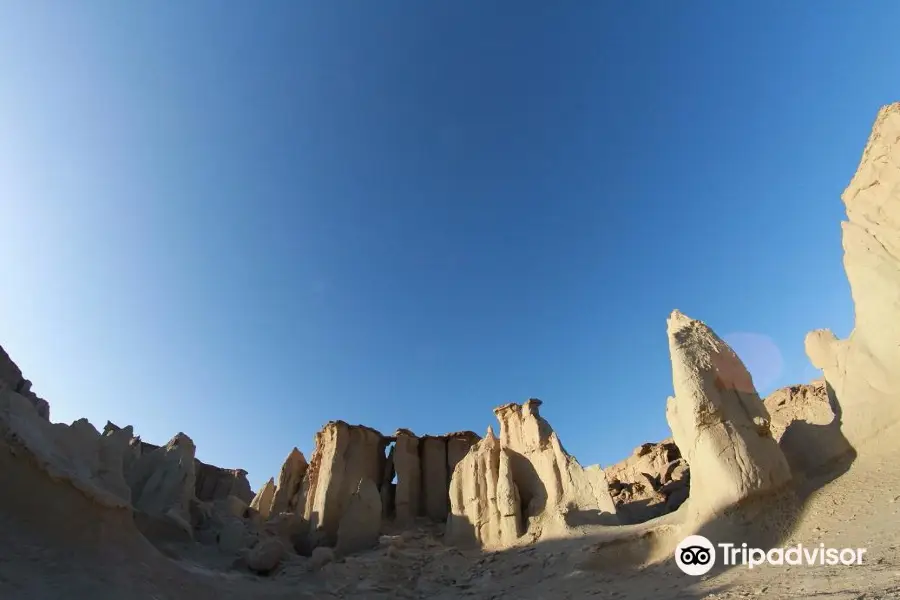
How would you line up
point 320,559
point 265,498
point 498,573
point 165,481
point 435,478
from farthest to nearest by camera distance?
point 265,498 → point 435,478 → point 165,481 → point 320,559 → point 498,573

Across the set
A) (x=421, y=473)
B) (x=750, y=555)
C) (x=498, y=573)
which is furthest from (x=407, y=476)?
(x=750, y=555)

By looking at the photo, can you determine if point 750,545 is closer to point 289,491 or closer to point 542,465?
point 542,465

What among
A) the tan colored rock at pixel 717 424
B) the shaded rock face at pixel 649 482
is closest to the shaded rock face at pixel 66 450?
the tan colored rock at pixel 717 424

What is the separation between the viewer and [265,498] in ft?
99.0

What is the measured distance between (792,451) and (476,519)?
1267 cm

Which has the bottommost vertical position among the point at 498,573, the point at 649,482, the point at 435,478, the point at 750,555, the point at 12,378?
the point at 750,555

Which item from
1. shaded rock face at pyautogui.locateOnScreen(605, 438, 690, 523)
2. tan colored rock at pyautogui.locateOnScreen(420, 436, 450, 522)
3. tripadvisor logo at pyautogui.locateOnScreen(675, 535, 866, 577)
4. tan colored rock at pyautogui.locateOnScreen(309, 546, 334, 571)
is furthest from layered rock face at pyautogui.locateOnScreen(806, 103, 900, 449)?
tan colored rock at pyautogui.locateOnScreen(420, 436, 450, 522)

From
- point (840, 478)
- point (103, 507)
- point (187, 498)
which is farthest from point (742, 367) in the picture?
point (187, 498)

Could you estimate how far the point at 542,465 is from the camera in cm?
2084

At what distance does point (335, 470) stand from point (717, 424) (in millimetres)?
20287

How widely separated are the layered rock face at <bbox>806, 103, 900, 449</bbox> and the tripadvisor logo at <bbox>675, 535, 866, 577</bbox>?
148 inches

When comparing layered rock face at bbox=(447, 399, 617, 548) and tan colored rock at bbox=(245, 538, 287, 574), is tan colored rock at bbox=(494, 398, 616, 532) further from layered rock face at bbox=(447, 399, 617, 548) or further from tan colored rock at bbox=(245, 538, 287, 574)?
tan colored rock at bbox=(245, 538, 287, 574)

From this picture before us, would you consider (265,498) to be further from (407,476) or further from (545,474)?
(545,474)

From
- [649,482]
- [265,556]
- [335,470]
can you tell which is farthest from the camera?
[649,482]
